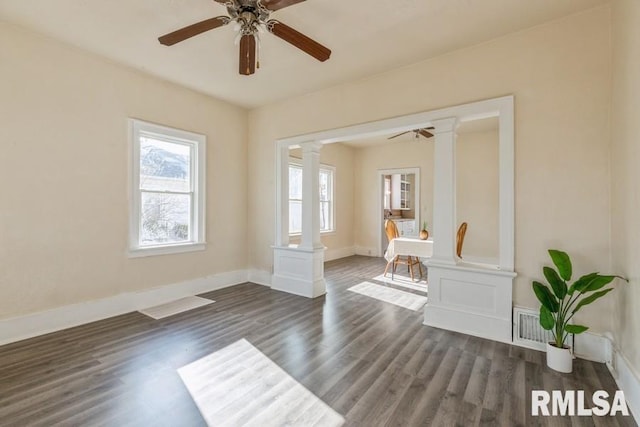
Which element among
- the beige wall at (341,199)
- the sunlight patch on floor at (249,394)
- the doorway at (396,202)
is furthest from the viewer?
the doorway at (396,202)

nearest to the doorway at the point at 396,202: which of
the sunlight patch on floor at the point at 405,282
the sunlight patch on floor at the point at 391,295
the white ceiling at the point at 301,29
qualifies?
the sunlight patch on floor at the point at 405,282

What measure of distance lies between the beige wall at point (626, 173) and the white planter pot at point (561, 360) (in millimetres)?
348

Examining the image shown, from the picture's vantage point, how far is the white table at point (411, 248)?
4.70 metres

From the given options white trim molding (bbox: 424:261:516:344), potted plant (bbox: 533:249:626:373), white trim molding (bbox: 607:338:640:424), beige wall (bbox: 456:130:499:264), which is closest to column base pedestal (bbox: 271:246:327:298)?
white trim molding (bbox: 424:261:516:344)

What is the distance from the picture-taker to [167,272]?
161 inches

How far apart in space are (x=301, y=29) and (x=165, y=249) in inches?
129

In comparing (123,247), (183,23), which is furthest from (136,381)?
(183,23)

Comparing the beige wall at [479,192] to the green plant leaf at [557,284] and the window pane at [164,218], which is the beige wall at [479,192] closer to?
the green plant leaf at [557,284]

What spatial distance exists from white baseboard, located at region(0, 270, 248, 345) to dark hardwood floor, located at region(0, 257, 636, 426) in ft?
0.42

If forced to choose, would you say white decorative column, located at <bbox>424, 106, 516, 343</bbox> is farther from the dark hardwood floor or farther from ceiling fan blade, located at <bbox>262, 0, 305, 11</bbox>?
ceiling fan blade, located at <bbox>262, 0, 305, 11</bbox>

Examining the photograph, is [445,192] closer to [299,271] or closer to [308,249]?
[308,249]

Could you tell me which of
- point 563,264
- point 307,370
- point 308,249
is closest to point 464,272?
point 563,264

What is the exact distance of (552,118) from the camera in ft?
8.87

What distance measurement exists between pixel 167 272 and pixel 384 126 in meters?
3.58
